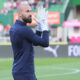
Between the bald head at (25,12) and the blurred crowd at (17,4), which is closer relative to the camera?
the bald head at (25,12)

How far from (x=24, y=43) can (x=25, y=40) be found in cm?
5

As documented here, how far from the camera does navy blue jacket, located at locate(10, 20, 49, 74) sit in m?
5.63

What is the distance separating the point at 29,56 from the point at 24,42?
22 cm

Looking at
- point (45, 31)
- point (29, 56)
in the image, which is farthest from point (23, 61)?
point (45, 31)

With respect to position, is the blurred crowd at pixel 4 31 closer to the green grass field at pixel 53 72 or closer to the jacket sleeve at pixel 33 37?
the green grass field at pixel 53 72

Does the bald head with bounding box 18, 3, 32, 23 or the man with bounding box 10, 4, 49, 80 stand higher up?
the bald head with bounding box 18, 3, 32, 23

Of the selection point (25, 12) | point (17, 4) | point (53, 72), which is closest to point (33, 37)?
point (25, 12)

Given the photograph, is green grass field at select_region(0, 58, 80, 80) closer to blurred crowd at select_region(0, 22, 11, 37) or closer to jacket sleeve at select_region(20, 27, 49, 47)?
jacket sleeve at select_region(20, 27, 49, 47)

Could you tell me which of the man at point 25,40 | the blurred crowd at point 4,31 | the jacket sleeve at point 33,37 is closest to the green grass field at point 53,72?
the man at point 25,40

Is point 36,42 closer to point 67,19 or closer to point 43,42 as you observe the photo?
point 43,42

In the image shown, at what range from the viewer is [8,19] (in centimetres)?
3912

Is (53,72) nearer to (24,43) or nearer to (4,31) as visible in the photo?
(24,43)

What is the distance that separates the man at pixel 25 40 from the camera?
5633 millimetres

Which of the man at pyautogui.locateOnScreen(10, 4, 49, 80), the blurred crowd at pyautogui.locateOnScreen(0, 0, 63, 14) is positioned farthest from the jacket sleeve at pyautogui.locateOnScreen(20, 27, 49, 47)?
the blurred crowd at pyautogui.locateOnScreen(0, 0, 63, 14)
